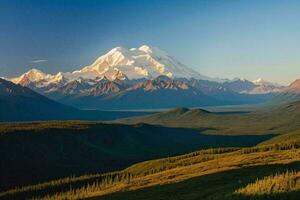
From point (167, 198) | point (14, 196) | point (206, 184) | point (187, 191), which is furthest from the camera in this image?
point (14, 196)

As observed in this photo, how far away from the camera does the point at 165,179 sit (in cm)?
10550

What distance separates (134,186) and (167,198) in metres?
25.9

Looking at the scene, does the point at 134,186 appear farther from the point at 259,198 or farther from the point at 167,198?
the point at 259,198

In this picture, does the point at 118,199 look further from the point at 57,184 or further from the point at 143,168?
the point at 143,168

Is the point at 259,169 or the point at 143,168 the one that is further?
the point at 143,168

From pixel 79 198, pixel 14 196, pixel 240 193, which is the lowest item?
pixel 14 196

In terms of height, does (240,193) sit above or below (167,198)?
above

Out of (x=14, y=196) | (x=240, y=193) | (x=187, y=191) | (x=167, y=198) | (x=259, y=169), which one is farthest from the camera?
(x=14, y=196)

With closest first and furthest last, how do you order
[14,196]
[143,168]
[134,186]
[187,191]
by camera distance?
[187,191] → [134,186] → [14,196] → [143,168]

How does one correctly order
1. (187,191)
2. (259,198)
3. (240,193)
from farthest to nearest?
1. (187,191)
2. (240,193)
3. (259,198)

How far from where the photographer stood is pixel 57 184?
170750 mm

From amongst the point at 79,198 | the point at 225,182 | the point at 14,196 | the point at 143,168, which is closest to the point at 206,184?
the point at 225,182

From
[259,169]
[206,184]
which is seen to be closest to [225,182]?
[206,184]

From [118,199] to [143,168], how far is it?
111 meters
